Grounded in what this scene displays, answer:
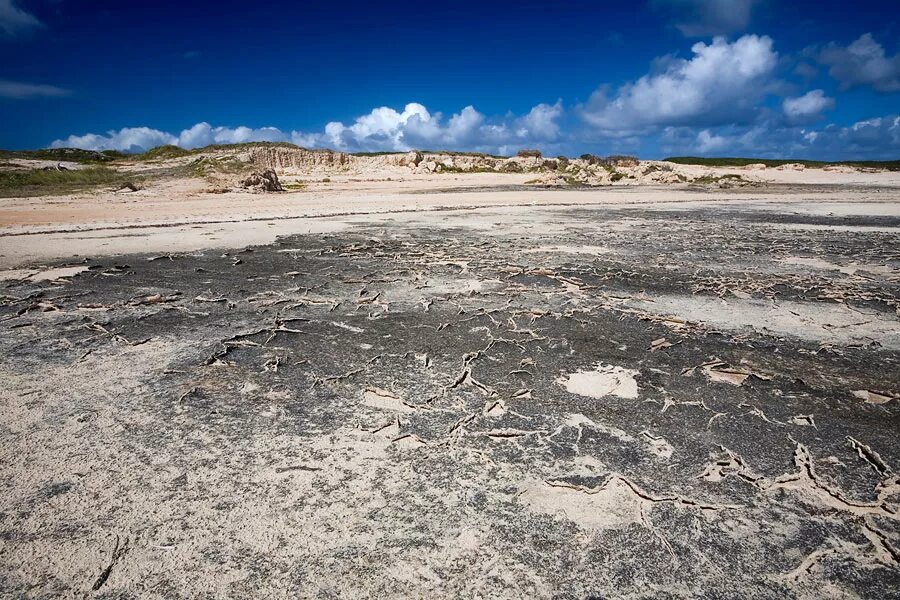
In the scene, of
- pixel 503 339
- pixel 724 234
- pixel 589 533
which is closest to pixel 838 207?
pixel 724 234

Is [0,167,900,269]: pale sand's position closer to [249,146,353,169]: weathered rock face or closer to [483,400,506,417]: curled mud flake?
[483,400,506,417]: curled mud flake

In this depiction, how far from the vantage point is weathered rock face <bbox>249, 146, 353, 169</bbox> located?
37906 millimetres

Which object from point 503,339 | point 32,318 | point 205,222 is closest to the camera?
point 503,339

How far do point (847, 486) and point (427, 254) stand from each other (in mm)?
5060

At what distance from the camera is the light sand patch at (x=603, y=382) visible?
101 inches

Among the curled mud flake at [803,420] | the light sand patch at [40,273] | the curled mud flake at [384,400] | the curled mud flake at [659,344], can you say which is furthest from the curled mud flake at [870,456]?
the light sand patch at [40,273]

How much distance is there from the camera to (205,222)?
390 inches

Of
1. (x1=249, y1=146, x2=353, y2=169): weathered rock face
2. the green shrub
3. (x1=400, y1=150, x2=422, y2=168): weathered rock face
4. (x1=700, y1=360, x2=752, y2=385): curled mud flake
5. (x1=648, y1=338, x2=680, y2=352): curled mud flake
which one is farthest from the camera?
(x1=400, y1=150, x2=422, y2=168): weathered rock face

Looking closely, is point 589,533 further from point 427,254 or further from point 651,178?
point 651,178

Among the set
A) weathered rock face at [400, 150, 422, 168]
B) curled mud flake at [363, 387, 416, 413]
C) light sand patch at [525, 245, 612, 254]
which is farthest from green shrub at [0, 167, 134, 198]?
weathered rock face at [400, 150, 422, 168]

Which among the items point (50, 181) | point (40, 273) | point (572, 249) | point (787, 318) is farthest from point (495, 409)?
point (50, 181)

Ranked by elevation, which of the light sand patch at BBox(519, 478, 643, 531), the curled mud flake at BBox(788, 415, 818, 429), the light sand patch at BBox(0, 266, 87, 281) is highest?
the light sand patch at BBox(0, 266, 87, 281)

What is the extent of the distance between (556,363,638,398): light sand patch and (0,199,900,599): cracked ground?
0.02 m

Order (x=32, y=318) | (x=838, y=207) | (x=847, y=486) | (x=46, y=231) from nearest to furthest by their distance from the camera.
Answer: (x=847, y=486)
(x=32, y=318)
(x=46, y=231)
(x=838, y=207)
